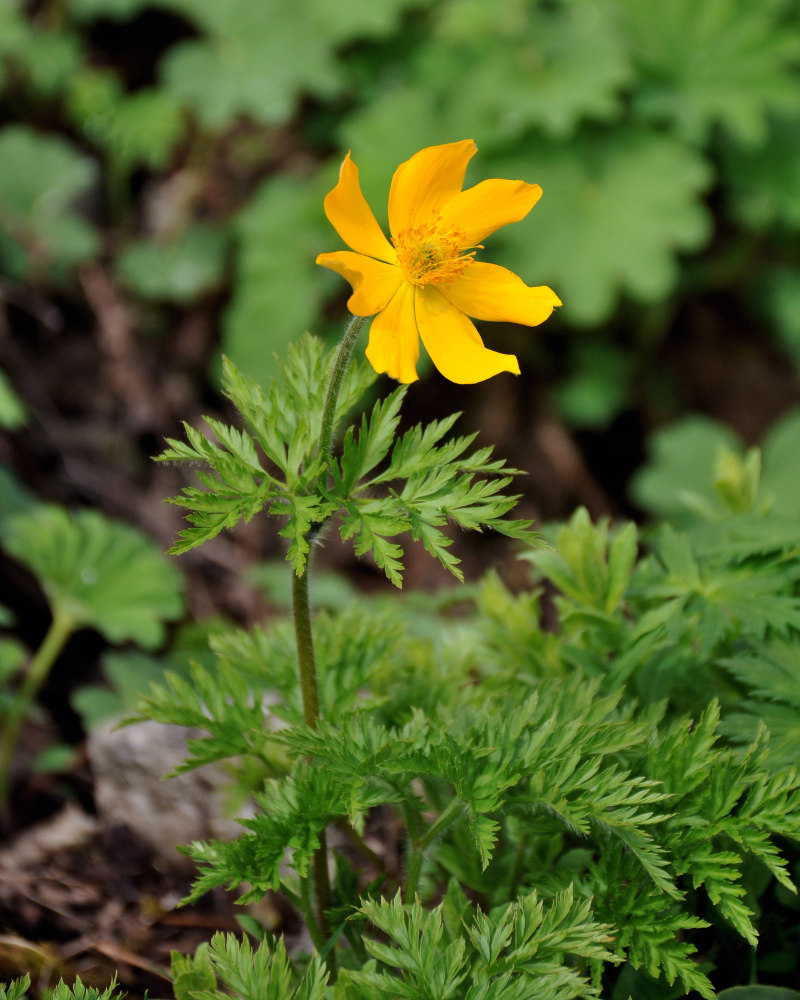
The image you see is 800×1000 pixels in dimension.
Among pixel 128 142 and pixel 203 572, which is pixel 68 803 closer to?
pixel 203 572

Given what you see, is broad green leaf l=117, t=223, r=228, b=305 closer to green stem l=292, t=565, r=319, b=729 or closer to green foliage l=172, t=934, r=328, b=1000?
green stem l=292, t=565, r=319, b=729

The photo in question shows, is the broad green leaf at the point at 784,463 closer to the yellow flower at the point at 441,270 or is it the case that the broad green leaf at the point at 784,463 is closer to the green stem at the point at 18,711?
the yellow flower at the point at 441,270

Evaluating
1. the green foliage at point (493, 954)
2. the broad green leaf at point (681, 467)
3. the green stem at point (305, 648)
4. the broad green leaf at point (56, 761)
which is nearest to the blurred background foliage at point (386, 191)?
the broad green leaf at point (681, 467)

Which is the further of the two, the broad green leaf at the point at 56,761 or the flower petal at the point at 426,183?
the broad green leaf at the point at 56,761

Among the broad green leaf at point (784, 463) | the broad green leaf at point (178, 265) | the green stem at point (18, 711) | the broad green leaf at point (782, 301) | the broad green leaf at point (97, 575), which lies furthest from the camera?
the broad green leaf at point (782, 301)

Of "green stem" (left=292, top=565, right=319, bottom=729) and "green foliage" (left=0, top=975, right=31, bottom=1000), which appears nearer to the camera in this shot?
"green foliage" (left=0, top=975, right=31, bottom=1000)

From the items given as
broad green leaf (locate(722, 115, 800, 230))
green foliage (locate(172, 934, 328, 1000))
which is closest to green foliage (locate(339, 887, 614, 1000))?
green foliage (locate(172, 934, 328, 1000))

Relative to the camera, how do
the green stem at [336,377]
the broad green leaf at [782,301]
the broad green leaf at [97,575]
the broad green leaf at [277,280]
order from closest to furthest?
the green stem at [336,377] → the broad green leaf at [97,575] → the broad green leaf at [277,280] → the broad green leaf at [782,301]
